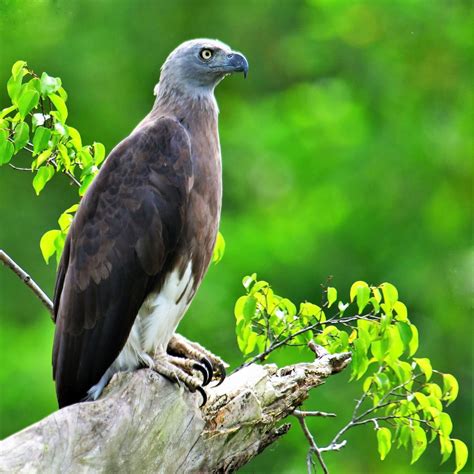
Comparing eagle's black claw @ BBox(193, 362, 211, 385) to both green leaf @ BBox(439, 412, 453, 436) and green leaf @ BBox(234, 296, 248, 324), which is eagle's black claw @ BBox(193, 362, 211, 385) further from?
green leaf @ BBox(439, 412, 453, 436)

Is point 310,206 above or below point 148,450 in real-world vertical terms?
above

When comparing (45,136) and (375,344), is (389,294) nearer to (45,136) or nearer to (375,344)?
(375,344)

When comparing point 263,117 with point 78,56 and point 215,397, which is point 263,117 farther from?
point 215,397

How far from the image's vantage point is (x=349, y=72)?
18625mm

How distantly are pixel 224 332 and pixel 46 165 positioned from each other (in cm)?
822

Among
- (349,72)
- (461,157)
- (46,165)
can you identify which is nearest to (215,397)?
(46,165)

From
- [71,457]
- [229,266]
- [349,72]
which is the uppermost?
[349,72]

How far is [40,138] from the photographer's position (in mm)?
5551

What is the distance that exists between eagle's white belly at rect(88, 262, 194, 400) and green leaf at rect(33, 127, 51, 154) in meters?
0.87

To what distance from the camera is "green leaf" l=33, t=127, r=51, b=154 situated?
554cm

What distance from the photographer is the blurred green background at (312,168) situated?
46.3 ft

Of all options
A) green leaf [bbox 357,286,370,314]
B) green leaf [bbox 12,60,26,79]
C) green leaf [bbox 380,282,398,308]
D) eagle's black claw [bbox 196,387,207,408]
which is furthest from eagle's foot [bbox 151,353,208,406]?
green leaf [bbox 12,60,26,79]

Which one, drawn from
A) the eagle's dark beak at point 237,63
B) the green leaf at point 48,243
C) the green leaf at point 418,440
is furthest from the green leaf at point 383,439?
the eagle's dark beak at point 237,63

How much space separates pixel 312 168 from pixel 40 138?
10.7 metres
